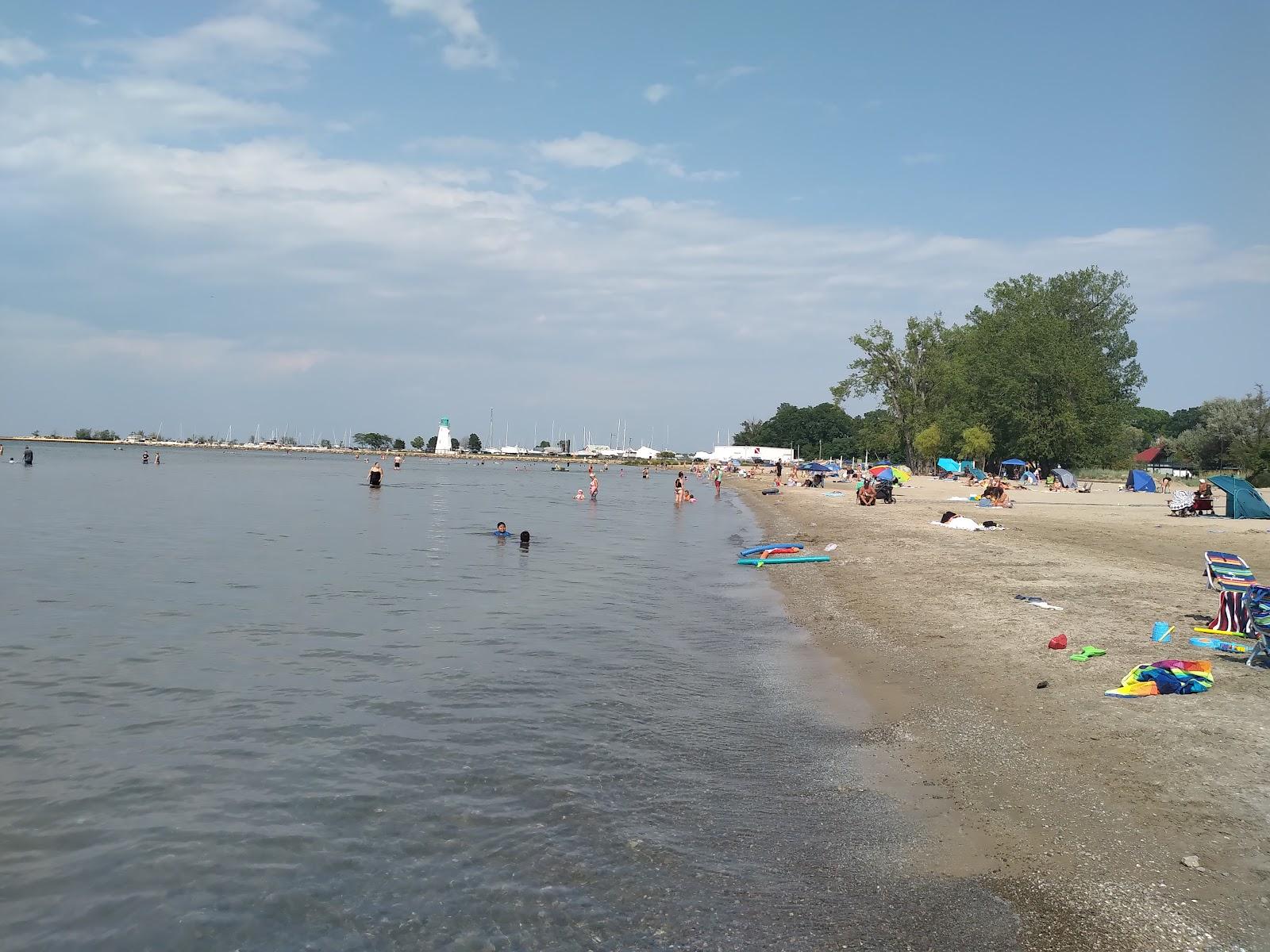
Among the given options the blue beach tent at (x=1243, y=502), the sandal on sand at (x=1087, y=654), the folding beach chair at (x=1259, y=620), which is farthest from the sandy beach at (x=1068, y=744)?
the blue beach tent at (x=1243, y=502)

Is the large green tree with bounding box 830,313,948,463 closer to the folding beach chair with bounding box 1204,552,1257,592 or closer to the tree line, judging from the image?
the tree line

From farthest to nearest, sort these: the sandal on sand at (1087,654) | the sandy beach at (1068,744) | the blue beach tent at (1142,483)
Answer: the blue beach tent at (1142,483) → the sandal on sand at (1087,654) → the sandy beach at (1068,744)

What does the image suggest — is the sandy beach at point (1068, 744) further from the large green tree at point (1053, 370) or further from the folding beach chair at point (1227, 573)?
the large green tree at point (1053, 370)

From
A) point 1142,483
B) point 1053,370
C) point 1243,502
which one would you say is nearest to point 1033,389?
point 1053,370

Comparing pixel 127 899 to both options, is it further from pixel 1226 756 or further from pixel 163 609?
pixel 163 609

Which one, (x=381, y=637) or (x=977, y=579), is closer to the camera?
(x=381, y=637)

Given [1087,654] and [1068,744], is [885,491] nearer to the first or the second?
[1087,654]

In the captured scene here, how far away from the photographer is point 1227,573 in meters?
14.2

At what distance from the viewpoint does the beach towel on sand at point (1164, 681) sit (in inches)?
367

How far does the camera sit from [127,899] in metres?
5.82

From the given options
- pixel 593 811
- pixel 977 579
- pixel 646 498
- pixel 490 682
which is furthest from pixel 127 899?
pixel 646 498

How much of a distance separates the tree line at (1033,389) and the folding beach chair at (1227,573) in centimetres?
4452

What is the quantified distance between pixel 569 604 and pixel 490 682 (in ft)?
21.6

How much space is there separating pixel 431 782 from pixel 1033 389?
7441cm
